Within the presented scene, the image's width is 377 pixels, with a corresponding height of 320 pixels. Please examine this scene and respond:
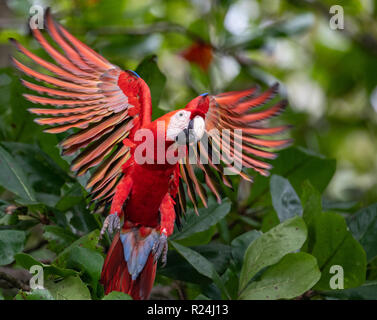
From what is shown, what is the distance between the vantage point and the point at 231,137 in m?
0.63

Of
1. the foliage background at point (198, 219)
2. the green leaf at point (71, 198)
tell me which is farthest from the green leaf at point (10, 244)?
the green leaf at point (71, 198)

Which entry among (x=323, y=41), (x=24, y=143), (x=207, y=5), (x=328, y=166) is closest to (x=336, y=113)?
(x=323, y=41)

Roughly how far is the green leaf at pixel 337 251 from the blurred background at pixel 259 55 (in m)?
0.50

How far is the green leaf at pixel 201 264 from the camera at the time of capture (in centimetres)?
62

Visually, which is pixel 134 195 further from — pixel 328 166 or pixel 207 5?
pixel 207 5

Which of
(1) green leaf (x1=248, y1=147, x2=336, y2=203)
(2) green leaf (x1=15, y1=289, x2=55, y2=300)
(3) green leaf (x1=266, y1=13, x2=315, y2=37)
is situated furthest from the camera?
(3) green leaf (x1=266, y1=13, x2=315, y2=37)

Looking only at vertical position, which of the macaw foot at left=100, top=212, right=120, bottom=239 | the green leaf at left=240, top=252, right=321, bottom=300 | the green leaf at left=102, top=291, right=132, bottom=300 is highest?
the macaw foot at left=100, top=212, right=120, bottom=239

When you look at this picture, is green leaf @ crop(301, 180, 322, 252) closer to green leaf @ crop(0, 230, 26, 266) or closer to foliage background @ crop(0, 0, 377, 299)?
foliage background @ crop(0, 0, 377, 299)

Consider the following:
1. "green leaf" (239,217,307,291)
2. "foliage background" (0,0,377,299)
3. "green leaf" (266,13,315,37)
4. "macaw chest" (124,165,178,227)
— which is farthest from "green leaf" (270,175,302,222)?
"green leaf" (266,13,315,37)

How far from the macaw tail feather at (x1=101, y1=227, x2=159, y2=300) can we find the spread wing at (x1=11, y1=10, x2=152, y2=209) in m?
0.07

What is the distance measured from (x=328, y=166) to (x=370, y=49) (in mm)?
1066

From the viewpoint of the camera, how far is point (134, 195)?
60cm

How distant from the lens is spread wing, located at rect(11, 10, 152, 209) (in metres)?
0.59

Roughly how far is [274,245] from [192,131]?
0.19 meters
